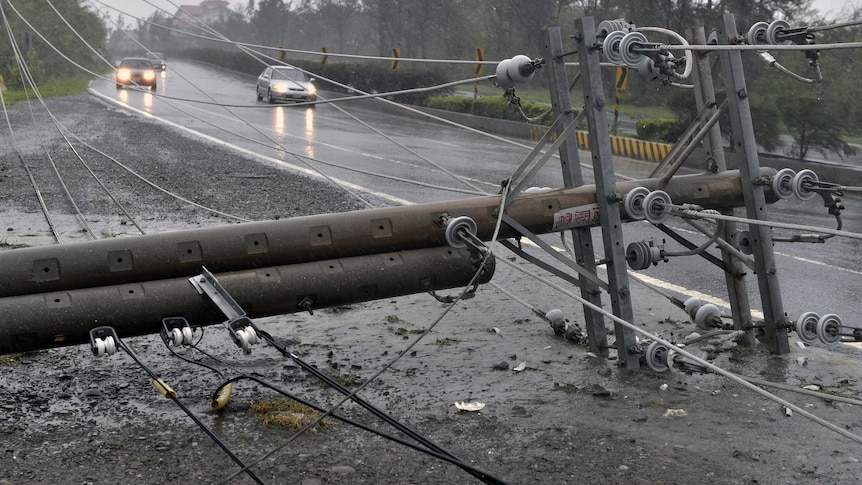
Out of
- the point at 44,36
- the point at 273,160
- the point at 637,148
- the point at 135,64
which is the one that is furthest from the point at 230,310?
the point at 135,64

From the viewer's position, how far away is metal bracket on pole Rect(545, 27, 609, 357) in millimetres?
5766

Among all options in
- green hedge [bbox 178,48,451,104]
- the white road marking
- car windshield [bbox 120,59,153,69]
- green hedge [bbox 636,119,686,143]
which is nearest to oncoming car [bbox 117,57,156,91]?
car windshield [bbox 120,59,153,69]

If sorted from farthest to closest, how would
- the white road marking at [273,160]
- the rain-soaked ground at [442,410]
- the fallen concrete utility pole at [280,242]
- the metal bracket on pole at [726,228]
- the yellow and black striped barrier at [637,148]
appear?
1. the yellow and black striped barrier at [637,148]
2. the white road marking at [273,160]
3. the metal bracket on pole at [726,228]
4. the fallen concrete utility pole at [280,242]
5. the rain-soaked ground at [442,410]

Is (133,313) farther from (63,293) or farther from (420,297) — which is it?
(420,297)

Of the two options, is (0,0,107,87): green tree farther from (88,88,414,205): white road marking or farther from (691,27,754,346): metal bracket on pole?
(691,27,754,346): metal bracket on pole

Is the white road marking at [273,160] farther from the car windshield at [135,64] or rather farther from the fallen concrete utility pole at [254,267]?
the car windshield at [135,64]

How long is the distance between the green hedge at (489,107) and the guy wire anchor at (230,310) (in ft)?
72.9

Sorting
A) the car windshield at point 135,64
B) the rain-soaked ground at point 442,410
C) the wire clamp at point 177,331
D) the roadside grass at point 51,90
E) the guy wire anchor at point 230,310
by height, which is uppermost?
the car windshield at point 135,64

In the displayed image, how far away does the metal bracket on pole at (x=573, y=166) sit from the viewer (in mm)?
5766

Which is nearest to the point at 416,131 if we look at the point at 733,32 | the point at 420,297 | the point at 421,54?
the point at 420,297

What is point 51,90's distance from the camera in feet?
122

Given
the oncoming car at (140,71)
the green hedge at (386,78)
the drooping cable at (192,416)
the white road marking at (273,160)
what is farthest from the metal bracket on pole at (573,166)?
the oncoming car at (140,71)

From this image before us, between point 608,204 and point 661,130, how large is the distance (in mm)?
18701

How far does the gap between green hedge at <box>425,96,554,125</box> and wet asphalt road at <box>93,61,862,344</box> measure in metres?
1.91
